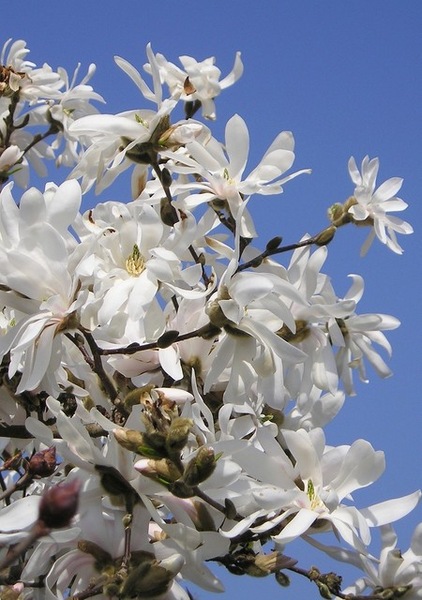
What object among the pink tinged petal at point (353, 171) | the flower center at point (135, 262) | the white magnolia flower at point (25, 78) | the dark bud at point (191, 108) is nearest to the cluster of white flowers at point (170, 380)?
the flower center at point (135, 262)

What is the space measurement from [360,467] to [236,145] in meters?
0.51

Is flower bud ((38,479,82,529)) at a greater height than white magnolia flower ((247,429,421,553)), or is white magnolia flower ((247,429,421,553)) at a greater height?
flower bud ((38,479,82,529))

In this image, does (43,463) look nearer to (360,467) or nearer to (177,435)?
(177,435)

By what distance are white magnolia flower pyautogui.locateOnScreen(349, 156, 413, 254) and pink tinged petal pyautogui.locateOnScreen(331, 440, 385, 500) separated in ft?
1.60

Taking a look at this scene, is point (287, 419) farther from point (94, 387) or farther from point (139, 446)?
point (139, 446)

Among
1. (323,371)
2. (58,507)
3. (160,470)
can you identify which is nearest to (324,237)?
(323,371)

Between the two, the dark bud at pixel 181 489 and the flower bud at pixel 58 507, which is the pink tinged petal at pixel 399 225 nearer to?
the dark bud at pixel 181 489

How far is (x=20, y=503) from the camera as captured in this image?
1062 mm

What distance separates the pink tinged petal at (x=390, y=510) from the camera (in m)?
1.17

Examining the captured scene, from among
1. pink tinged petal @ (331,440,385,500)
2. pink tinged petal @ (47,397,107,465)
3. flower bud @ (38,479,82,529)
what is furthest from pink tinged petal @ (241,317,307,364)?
flower bud @ (38,479,82,529)

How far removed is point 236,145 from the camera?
4.56ft

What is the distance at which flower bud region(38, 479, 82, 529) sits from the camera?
1.61ft

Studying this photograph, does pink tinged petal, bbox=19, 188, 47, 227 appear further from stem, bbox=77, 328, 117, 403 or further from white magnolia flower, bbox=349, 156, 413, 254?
white magnolia flower, bbox=349, 156, 413, 254

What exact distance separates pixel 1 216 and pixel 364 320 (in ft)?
1.88
